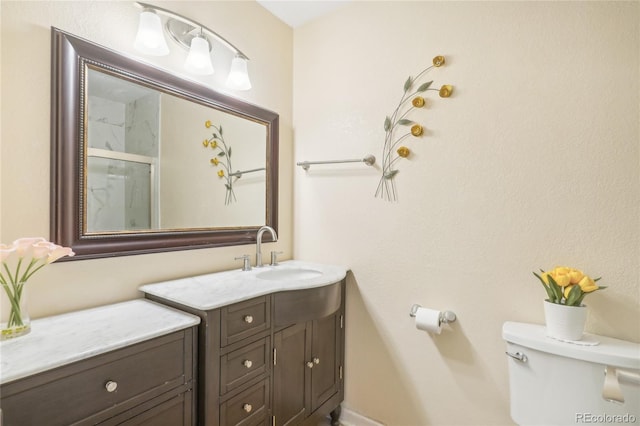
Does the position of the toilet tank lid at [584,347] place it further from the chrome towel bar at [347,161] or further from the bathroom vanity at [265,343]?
the chrome towel bar at [347,161]

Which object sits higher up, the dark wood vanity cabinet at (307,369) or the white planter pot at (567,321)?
the white planter pot at (567,321)

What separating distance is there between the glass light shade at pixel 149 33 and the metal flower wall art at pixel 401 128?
3.89 ft

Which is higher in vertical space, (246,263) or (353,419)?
(246,263)

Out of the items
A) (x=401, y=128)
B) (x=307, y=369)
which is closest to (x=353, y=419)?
(x=307, y=369)

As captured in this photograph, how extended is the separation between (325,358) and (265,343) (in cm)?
52

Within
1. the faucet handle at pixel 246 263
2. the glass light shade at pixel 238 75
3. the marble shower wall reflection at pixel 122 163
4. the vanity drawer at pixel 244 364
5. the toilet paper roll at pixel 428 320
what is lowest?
the vanity drawer at pixel 244 364

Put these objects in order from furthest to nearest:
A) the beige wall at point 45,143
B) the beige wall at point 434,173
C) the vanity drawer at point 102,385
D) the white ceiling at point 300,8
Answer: the white ceiling at point 300,8 < the beige wall at point 434,173 < the beige wall at point 45,143 < the vanity drawer at point 102,385

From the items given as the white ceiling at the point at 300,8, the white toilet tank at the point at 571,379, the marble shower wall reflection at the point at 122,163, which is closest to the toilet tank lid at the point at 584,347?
the white toilet tank at the point at 571,379

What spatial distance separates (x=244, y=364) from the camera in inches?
48.6

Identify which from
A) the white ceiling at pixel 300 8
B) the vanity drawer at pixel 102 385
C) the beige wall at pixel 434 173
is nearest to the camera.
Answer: the vanity drawer at pixel 102 385

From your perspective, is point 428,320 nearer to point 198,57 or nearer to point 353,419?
point 353,419

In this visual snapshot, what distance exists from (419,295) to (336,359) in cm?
63

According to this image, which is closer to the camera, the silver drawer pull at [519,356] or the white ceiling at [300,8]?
the silver drawer pull at [519,356]

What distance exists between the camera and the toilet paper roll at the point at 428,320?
1477 millimetres
